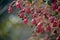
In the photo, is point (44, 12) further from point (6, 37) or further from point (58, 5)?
point (6, 37)

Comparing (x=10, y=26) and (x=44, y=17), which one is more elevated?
(x=10, y=26)

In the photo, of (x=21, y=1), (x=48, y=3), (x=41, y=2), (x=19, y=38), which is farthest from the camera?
(x=19, y=38)

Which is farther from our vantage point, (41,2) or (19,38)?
(19,38)

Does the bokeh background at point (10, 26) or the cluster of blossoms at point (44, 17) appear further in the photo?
the bokeh background at point (10, 26)

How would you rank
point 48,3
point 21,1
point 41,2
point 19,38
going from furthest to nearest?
1. point 19,38
2. point 21,1
3. point 41,2
4. point 48,3

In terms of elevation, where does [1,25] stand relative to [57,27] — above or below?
above

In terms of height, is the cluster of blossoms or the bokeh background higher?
the bokeh background

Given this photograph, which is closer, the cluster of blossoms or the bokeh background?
the cluster of blossoms

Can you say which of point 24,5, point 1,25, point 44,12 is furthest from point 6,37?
point 44,12

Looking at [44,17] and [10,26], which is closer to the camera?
[44,17]

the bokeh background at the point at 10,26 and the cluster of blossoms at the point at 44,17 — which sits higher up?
the bokeh background at the point at 10,26

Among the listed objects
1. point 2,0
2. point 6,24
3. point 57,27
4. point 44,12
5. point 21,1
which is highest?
point 2,0
